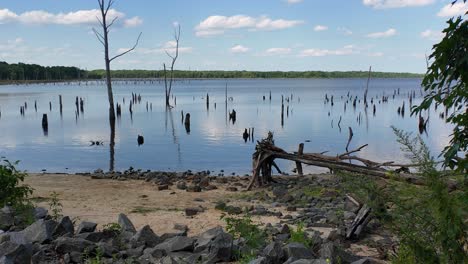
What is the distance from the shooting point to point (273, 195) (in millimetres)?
14883

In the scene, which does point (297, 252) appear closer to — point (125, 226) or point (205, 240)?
point (205, 240)

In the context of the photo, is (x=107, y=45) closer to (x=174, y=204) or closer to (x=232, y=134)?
(x=232, y=134)

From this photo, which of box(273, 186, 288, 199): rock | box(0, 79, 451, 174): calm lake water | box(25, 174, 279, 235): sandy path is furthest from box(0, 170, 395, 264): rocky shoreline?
box(0, 79, 451, 174): calm lake water

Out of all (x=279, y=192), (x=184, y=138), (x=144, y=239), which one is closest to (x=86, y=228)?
(x=144, y=239)

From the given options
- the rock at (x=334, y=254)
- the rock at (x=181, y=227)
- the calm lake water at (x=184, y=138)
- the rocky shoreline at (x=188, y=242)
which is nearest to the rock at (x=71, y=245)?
the rocky shoreline at (x=188, y=242)

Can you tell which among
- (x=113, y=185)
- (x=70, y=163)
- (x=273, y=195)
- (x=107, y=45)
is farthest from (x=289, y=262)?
(x=107, y=45)

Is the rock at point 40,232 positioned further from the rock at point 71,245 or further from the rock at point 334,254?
the rock at point 334,254

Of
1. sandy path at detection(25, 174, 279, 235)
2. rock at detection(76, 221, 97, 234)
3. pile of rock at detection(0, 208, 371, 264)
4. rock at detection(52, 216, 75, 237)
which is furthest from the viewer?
sandy path at detection(25, 174, 279, 235)

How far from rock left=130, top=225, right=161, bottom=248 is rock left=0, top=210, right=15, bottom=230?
100 inches

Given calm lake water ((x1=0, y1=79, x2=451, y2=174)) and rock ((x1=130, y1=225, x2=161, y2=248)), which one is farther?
calm lake water ((x1=0, y1=79, x2=451, y2=174))

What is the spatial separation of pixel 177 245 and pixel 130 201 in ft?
22.0

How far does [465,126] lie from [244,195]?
35.7 feet

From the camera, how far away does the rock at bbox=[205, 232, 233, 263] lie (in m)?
7.05

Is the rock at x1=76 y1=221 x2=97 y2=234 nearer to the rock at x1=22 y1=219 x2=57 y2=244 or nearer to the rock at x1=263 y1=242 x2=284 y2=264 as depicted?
the rock at x1=22 y1=219 x2=57 y2=244
